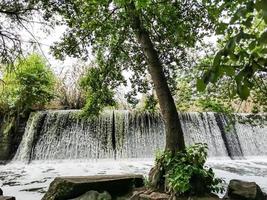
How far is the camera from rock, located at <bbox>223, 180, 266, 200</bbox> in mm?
5984

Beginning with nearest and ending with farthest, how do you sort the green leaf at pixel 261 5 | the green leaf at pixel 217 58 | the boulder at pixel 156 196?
the green leaf at pixel 261 5 → the green leaf at pixel 217 58 → the boulder at pixel 156 196

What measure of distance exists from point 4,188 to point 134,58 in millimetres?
4240

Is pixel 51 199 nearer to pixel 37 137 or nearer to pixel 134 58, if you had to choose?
pixel 134 58

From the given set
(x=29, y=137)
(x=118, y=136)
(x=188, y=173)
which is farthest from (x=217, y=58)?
(x=29, y=137)

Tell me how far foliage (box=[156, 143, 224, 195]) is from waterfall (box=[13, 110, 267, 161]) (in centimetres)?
583

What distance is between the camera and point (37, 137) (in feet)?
41.6

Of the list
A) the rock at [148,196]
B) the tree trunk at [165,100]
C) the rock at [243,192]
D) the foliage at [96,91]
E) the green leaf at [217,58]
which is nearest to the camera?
the green leaf at [217,58]

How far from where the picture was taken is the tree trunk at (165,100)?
6.47m

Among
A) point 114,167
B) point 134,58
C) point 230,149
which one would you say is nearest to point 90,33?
point 134,58

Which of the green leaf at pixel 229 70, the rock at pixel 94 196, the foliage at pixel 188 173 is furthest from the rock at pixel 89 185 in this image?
the green leaf at pixel 229 70

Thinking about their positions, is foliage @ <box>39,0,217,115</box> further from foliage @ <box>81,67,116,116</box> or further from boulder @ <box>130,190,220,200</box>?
boulder @ <box>130,190,220,200</box>

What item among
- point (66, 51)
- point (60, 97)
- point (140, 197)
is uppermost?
point (60, 97)

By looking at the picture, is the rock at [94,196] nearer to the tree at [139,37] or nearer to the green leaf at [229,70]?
the tree at [139,37]

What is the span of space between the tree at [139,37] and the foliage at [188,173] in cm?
26
